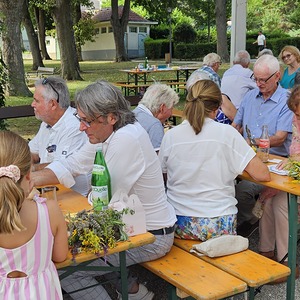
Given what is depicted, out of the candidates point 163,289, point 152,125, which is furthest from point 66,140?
point 163,289

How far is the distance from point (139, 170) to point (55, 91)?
1177mm

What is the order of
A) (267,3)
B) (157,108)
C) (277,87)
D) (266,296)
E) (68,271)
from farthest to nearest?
(267,3) < (277,87) < (157,108) < (266,296) < (68,271)

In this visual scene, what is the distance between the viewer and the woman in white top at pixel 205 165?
9.42 ft

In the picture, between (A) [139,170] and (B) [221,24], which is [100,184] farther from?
(B) [221,24]

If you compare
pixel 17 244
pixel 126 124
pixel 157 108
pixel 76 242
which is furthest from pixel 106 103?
pixel 157 108

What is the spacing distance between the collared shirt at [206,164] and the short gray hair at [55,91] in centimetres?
89

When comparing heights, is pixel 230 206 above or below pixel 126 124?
below

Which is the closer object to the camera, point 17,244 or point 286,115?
point 17,244

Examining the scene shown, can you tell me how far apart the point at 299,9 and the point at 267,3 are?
7807 millimetres

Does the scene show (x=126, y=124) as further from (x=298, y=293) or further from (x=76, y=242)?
(x=298, y=293)

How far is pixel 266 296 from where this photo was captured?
3.29 metres

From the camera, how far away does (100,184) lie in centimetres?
243

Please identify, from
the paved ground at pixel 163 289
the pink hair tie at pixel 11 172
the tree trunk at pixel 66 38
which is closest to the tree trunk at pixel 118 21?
the tree trunk at pixel 66 38

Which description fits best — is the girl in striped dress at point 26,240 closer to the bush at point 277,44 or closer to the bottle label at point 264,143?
the bottle label at point 264,143
